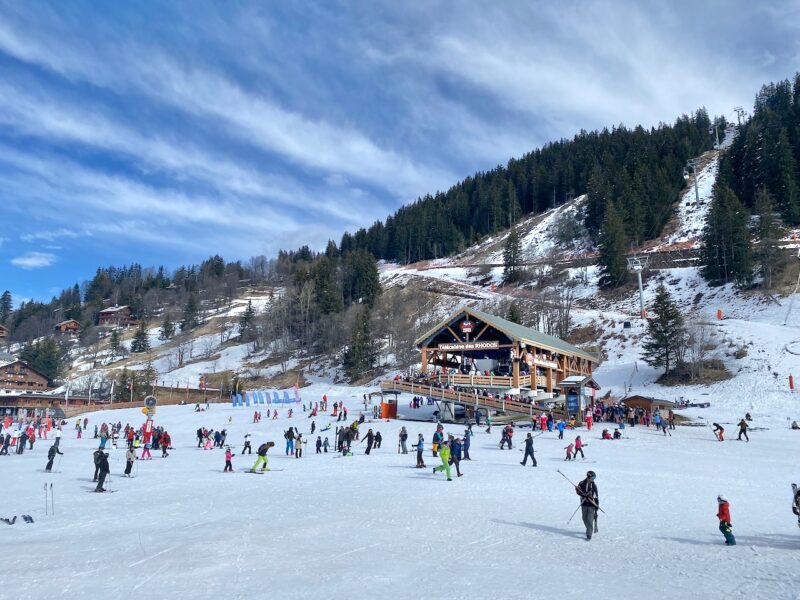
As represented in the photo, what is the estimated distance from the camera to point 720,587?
7496 millimetres

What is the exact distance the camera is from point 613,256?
67.7m

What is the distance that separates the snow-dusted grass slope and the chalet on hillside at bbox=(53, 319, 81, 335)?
116 m

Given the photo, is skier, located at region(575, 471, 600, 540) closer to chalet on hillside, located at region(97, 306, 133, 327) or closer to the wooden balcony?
the wooden balcony


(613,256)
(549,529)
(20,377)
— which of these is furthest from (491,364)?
(20,377)

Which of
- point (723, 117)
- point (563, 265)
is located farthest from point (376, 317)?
point (723, 117)

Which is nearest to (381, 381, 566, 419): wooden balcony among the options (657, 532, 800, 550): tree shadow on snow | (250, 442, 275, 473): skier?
(250, 442, 275, 473): skier

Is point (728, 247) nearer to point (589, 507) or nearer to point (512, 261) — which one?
point (512, 261)

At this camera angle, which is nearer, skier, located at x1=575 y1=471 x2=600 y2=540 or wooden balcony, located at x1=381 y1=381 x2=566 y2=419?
skier, located at x1=575 y1=471 x2=600 y2=540

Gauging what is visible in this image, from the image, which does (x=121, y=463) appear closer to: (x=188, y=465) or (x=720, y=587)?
(x=188, y=465)

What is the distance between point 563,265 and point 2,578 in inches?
3060

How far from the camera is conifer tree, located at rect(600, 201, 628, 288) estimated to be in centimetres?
6775

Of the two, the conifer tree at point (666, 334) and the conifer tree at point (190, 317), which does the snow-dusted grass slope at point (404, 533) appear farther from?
the conifer tree at point (190, 317)

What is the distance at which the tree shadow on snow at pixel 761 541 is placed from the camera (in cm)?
949

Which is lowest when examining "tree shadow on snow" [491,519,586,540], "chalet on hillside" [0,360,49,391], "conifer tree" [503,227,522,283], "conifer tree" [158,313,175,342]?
"tree shadow on snow" [491,519,586,540]
